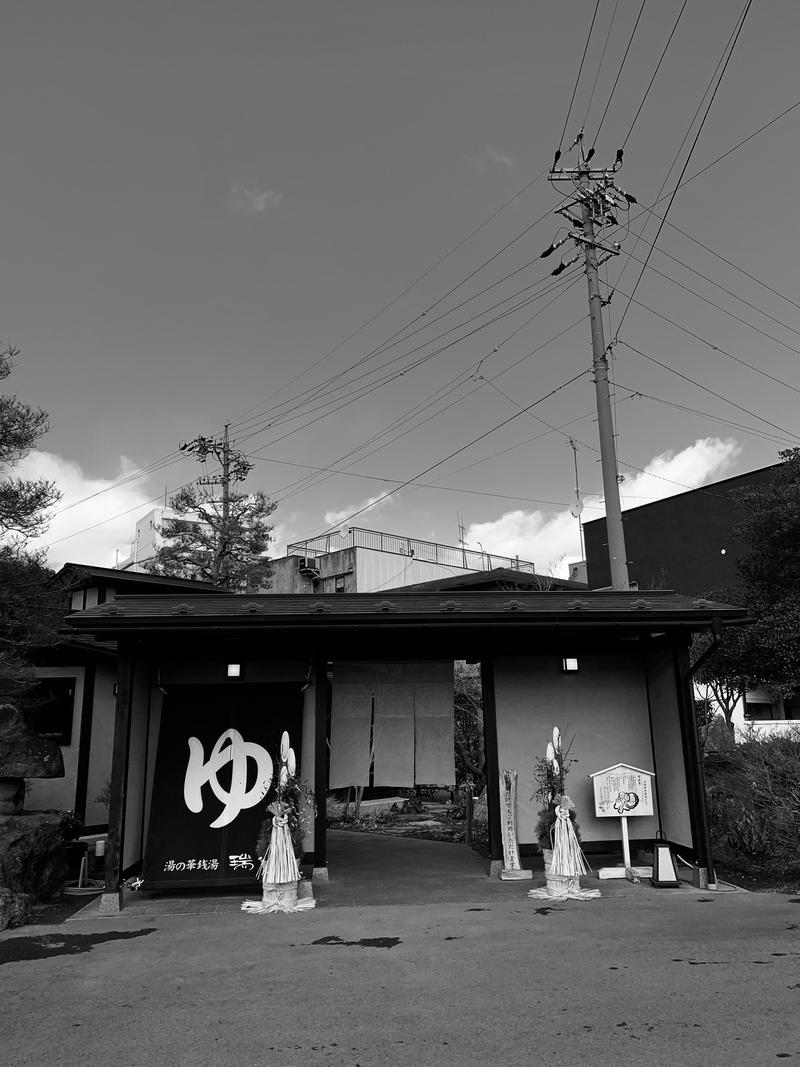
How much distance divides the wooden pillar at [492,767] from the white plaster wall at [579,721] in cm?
10

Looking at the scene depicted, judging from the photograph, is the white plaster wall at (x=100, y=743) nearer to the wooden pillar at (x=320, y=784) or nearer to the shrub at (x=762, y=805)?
the wooden pillar at (x=320, y=784)

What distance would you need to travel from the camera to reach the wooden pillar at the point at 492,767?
29.8 feet

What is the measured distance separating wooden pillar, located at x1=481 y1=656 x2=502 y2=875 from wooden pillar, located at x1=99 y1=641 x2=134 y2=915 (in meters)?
Result: 4.24

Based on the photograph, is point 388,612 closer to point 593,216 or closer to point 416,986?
point 416,986

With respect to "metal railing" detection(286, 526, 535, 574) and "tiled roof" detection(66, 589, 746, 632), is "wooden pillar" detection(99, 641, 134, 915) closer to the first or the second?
"tiled roof" detection(66, 589, 746, 632)

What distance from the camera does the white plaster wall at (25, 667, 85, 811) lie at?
40.6 feet

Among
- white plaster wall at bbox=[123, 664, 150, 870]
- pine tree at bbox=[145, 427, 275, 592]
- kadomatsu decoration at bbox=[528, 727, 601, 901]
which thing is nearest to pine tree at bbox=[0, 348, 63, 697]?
white plaster wall at bbox=[123, 664, 150, 870]

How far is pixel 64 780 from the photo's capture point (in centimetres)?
1261

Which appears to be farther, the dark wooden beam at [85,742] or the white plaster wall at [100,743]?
the white plaster wall at [100,743]

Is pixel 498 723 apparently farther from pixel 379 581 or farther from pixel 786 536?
pixel 379 581

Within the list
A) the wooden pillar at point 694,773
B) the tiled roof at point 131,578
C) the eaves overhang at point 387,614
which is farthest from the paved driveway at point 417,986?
A: the tiled roof at point 131,578

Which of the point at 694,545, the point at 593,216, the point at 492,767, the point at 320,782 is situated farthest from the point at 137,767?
the point at 694,545

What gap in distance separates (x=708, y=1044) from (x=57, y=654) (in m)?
11.5

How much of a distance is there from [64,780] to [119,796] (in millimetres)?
5440
